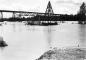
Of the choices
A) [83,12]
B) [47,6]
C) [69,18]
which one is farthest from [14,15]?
[83,12]

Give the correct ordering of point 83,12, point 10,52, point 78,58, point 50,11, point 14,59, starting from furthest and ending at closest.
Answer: point 50,11 < point 83,12 < point 10,52 < point 14,59 < point 78,58

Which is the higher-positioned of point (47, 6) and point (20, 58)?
point (47, 6)

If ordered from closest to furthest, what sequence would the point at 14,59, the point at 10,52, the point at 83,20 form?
the point at 14,59 < the point at 10,52 < the point at 83,20

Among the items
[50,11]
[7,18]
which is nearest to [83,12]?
[50,11]

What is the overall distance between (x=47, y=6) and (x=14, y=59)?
122145 mm

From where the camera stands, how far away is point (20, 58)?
1609 cm

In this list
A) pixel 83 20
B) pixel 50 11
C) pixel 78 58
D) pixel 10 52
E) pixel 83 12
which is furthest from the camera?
pixel 50 11

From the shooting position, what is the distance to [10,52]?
61.4ft

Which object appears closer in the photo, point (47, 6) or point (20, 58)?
point (20, 58)

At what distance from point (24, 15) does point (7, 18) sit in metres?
17.8

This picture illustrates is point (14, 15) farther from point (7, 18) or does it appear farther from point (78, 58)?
A: point (78, 58)

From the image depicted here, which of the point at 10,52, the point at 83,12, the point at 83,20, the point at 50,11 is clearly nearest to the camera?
A: the point at 10,52

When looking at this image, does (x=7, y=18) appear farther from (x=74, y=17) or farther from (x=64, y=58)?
(x=64, y=58)

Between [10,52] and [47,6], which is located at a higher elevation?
[47,6]
